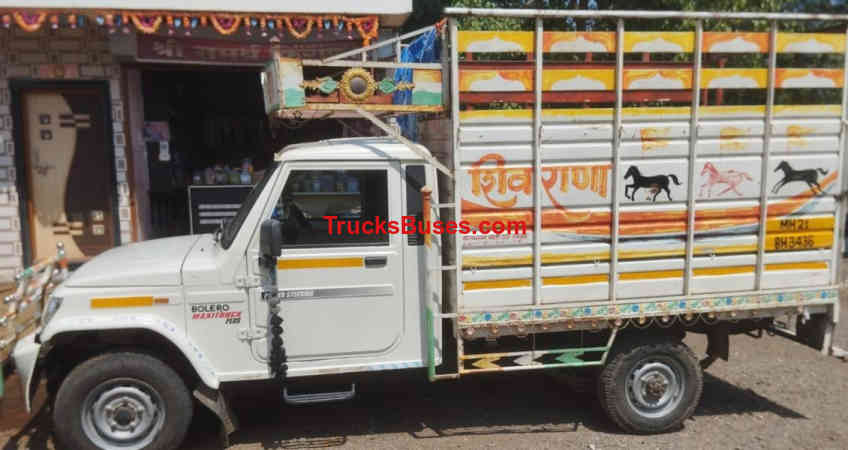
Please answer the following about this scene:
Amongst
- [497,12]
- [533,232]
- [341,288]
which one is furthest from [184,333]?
[497,12]

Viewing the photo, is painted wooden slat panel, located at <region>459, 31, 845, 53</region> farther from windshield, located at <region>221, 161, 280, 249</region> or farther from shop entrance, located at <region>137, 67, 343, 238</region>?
shop entrance, located at <region>137, 67, 343, 238</region>

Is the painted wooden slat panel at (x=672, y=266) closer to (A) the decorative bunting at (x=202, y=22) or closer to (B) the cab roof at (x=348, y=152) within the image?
(B) the cab roof at (x=348, y=152)

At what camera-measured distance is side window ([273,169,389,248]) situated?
14.3 feet

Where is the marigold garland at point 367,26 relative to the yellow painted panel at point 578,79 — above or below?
above

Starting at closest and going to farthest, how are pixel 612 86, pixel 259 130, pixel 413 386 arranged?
pixel 612 86, pixel 413 386, pixel 259 130

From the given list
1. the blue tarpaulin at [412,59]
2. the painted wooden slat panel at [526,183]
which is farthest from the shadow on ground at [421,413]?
the blue tarpaulin at [412,59]

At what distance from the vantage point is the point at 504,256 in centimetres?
444

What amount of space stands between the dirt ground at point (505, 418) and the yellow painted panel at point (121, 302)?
3.11ft

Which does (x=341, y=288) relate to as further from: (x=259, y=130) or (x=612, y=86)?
(x=259, y=130)

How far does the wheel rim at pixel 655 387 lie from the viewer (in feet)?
15.8

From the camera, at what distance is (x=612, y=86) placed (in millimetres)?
4516

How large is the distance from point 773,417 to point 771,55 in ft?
8.94

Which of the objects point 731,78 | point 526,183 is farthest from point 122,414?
point 731,78

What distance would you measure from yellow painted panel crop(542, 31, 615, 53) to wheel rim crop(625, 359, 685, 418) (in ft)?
7.27
